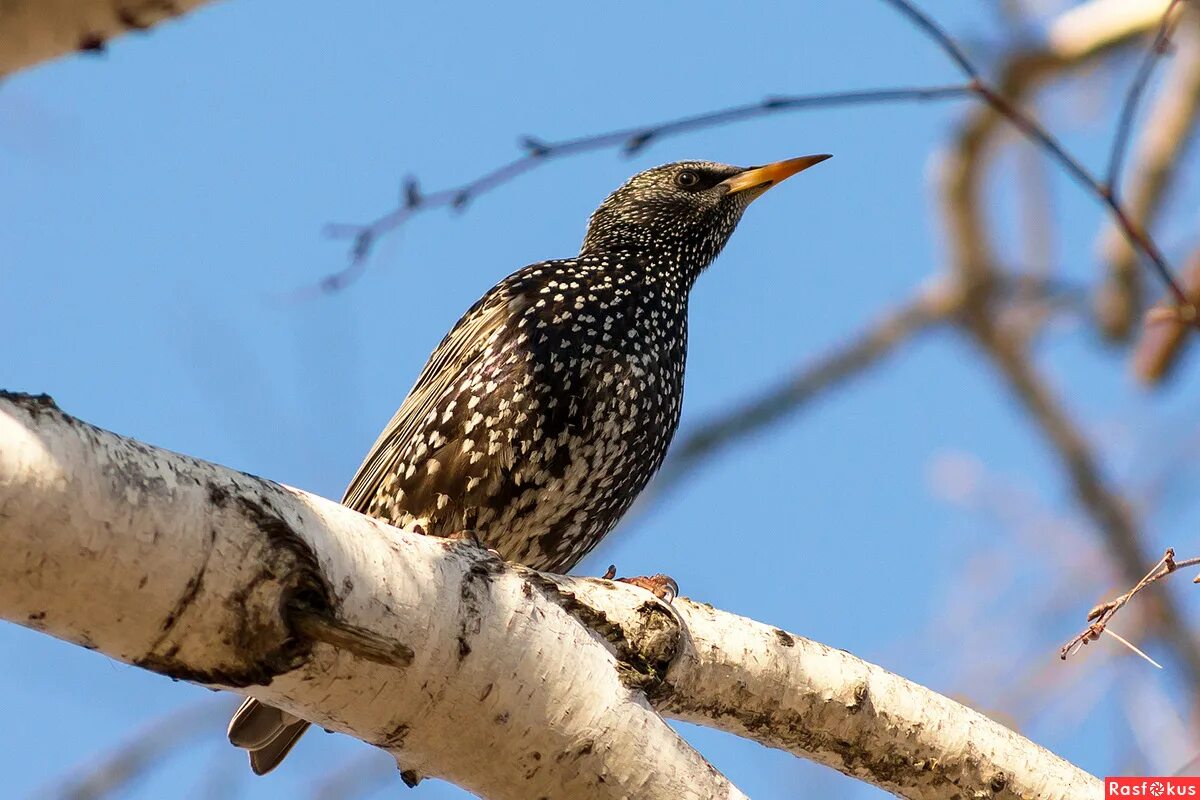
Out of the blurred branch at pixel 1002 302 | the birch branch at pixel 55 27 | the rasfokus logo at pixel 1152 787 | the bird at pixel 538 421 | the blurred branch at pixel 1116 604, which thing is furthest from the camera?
the blurred branch at pixel 1002 302

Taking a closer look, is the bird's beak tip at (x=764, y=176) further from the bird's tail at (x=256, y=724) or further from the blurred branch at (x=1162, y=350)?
the bird's tail at (x=256, y=724)

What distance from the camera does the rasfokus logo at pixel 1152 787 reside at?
10.1ft

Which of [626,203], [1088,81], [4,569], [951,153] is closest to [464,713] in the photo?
[4,569]

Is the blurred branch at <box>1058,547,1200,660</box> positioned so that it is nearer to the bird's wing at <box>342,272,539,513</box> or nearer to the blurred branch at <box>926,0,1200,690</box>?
the bird's wing at <box>342,272,539,513</box>

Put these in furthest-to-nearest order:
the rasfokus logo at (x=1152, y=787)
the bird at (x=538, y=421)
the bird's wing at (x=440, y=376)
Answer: the bird's wing at (x=440, y=376) → the bird at (x=538, y=421) → the rasfokus logo at (x=1152, y=787)

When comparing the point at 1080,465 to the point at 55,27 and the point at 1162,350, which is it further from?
the point at 55,27

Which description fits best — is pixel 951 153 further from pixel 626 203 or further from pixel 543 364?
pixel 543 364

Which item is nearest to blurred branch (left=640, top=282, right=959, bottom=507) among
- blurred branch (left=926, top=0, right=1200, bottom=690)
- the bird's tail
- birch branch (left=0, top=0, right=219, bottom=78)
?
blurred branch (left=926, top=0, right=1200, bottom=690)

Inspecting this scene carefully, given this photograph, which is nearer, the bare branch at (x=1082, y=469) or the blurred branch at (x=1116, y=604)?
the blurred branch at (x=1116, y=604)

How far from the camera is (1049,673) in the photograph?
510 centimetres

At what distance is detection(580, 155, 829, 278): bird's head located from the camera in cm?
514

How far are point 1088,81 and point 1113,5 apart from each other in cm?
41

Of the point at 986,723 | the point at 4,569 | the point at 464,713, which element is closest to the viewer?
the point at 4,569

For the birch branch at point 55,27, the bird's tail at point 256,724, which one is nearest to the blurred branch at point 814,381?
the bird's tail at point 256,724
